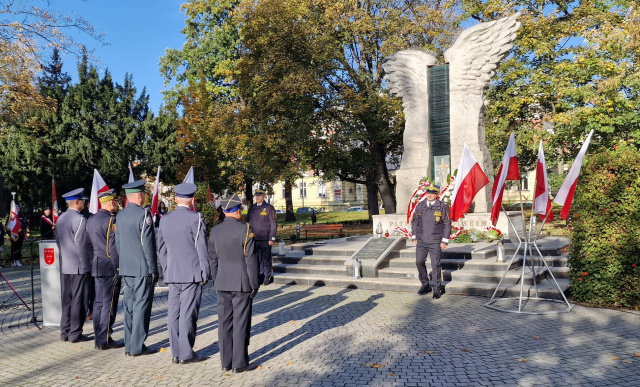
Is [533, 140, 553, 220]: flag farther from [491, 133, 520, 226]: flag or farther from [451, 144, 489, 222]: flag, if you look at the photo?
[451, 144, 489, 222]: flag

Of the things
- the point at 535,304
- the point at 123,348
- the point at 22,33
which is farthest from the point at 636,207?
the point at 22,33

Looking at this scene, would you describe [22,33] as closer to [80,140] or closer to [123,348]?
[80,140]

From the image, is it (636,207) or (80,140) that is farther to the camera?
(80,140)

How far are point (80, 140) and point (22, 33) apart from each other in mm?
11286

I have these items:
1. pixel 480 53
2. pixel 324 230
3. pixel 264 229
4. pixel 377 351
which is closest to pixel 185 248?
pixel 377 351

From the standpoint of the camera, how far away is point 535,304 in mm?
8750

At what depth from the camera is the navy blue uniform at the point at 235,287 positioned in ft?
19.0

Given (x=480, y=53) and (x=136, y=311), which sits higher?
(x=480, y=53)

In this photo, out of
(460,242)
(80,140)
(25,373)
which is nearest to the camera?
(25,373)

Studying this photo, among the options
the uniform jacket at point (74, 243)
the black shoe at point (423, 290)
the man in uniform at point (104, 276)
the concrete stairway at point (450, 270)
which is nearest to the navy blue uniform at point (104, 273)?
the man in uniform at point (104, 276)

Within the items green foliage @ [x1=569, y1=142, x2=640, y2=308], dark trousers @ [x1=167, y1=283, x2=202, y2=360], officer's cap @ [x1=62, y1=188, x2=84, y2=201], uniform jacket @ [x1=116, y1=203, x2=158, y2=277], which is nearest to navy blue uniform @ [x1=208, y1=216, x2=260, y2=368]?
dark trousers @ [x1=167, y1=283, x2=202, y2=360]

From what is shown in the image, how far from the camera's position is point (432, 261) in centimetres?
961

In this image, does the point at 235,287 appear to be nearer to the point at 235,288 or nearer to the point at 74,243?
the point at 235,288

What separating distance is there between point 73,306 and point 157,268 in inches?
74.5
